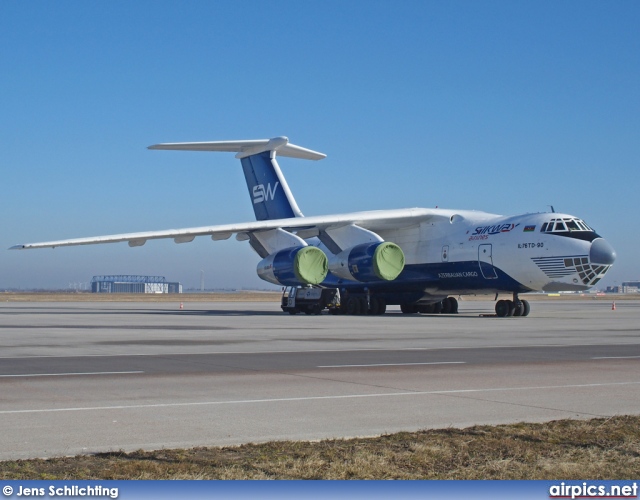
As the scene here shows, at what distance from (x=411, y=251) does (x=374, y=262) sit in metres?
3.80

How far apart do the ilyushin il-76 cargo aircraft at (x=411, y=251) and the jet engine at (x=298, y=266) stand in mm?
38

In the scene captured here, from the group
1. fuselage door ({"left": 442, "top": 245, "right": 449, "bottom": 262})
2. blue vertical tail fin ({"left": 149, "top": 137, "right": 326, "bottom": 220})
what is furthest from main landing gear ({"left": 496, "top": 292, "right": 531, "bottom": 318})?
blue vertical tail fin ({"left": 149, "top": 137, "right": 326, "bottom": 220})

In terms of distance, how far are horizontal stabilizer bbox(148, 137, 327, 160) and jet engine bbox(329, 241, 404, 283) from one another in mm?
7137

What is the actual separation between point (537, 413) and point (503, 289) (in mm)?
24087

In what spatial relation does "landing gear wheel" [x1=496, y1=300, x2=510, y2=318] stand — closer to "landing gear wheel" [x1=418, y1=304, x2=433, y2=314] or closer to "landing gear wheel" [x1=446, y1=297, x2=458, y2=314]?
"landing gear wheel" [x1=446, y1=297, x2=458, y2=314]

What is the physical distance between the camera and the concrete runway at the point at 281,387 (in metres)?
7.29

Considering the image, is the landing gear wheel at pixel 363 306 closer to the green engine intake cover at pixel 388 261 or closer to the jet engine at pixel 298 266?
the jet engine at pixel 298 266

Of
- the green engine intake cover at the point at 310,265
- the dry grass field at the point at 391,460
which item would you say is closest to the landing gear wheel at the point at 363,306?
the green engine intake cover at the point at 310,265

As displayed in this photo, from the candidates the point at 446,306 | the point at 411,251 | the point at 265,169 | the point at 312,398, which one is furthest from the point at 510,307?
the point at 312,398

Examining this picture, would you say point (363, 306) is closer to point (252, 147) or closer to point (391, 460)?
point (252, 147)

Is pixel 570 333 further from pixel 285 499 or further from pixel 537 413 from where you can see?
pixel 285 499

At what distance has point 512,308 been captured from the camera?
32.5 meters

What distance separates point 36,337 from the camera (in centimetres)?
1900

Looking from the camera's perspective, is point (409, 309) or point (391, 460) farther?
point (409, 309)
